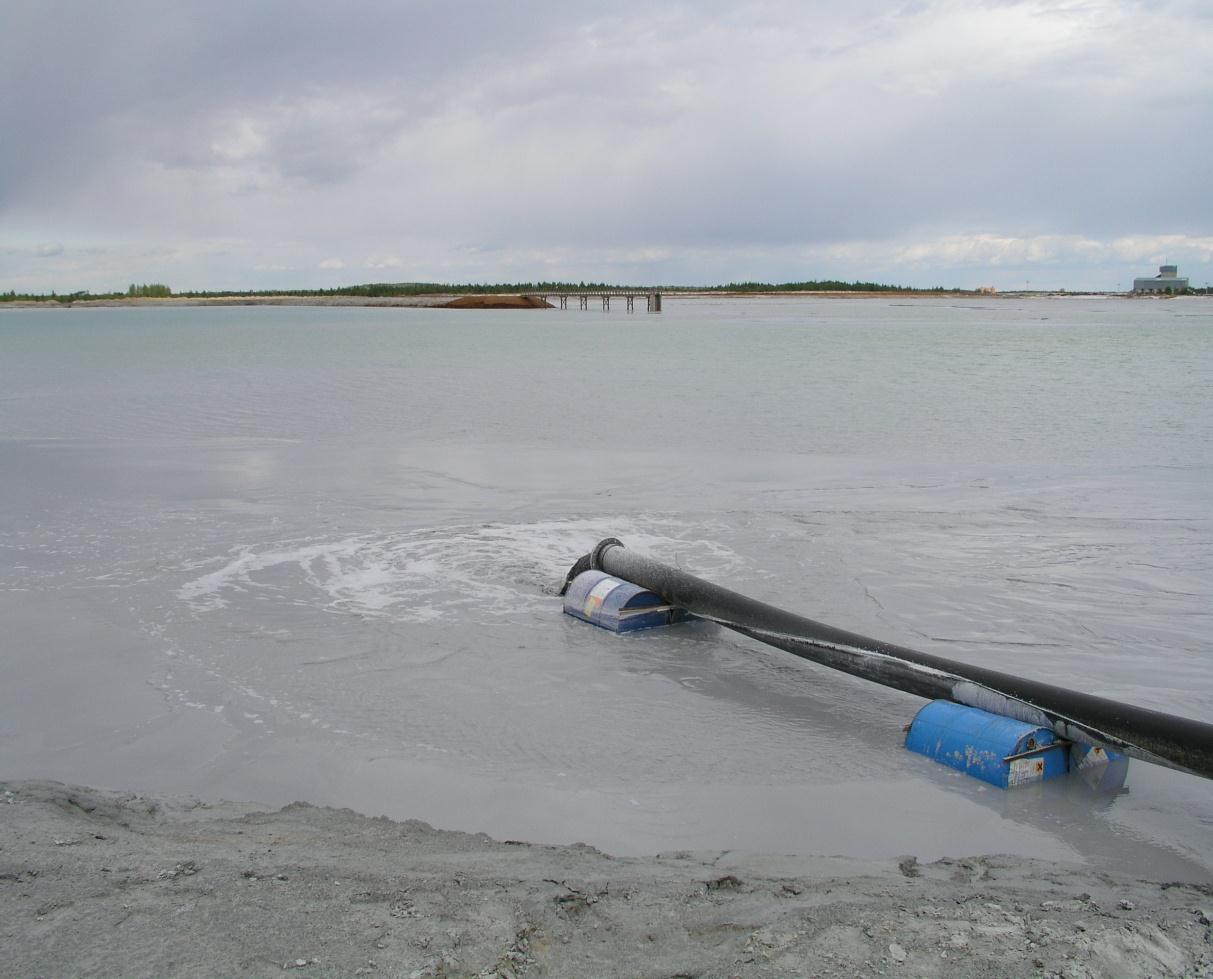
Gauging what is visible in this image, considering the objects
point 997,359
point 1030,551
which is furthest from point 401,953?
point 997,359

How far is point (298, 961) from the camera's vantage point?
10.7 ft

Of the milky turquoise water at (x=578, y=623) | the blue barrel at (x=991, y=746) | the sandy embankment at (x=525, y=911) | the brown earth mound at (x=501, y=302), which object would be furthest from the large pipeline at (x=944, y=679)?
the brown earth mound at (x=501, y=302)

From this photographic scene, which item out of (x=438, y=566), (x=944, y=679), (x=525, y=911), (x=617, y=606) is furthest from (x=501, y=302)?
(x=525, y=911)

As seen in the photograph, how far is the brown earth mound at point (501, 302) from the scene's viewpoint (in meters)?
146

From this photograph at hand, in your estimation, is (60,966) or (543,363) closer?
(60,966)

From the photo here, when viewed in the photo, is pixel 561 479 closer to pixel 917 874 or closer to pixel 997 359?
pixel 917 874

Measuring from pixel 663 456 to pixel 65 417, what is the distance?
43.9 ft

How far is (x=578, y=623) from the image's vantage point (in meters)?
8.15

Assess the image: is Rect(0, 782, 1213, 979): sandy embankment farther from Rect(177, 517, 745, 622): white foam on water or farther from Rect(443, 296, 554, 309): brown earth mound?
Rect(443, 296, 554, 309): brown earth mound

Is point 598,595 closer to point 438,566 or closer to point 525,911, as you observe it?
point 438,566

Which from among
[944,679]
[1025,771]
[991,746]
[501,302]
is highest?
[501,302]

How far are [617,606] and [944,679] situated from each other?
266cm

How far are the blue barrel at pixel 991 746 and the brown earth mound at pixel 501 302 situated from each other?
143427 millimetres

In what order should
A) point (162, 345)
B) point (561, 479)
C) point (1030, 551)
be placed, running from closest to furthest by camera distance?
point (1030, 551), point (561, 479), point (162, 345)
